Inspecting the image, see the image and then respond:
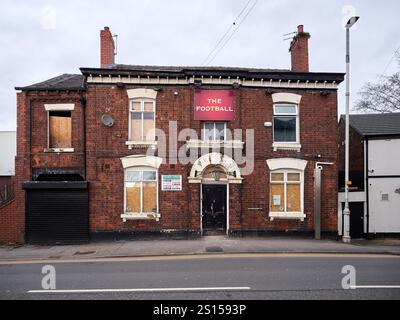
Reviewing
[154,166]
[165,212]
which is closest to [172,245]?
[165,212]

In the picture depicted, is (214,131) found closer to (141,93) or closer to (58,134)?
(141,93)

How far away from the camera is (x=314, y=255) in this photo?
9.87 m

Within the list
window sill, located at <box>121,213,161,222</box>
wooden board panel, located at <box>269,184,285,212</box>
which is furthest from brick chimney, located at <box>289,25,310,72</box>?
window sill, located at <box>121,213,161,222</box>

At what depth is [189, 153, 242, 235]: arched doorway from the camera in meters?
13.0

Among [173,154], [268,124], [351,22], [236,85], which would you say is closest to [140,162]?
[173,154]

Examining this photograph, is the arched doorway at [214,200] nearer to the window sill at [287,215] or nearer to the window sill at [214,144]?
the window sill at [214,144]

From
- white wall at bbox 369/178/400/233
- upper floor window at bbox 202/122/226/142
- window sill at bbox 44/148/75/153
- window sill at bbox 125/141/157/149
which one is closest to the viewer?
window sill at bbox 125/141/157/149

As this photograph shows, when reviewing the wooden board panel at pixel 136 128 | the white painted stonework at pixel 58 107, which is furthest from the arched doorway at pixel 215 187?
the white painted stonework at pixel 58 107

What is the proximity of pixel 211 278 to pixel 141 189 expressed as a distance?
690cm

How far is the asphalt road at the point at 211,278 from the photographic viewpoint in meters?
5.96

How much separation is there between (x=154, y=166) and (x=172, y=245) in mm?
3625

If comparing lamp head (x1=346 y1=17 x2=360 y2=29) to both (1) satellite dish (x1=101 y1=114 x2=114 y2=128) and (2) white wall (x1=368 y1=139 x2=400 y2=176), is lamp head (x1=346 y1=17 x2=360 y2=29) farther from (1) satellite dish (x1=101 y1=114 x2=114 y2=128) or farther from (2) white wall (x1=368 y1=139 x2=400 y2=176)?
(1) satellite dish (x1=101 y1=114 x2=114 y2=128)

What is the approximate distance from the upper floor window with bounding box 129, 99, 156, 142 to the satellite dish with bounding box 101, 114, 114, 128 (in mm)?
854

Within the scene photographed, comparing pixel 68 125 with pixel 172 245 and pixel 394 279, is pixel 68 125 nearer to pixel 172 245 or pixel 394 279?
pixel 172 245
